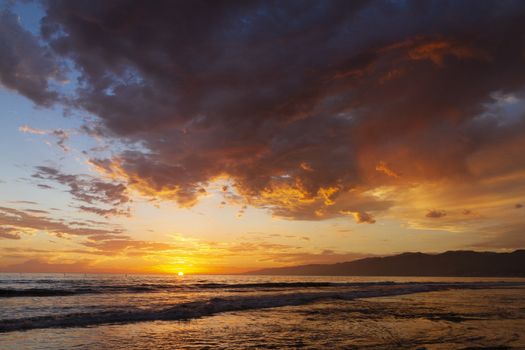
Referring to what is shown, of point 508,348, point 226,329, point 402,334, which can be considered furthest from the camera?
point 226,329

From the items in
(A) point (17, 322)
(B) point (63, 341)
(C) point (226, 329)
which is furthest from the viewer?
(A) point (17, 322)

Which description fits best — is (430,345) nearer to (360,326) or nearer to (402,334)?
(402,334)

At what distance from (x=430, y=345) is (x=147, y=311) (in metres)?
18.1

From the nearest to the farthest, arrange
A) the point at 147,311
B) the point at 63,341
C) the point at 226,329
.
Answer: the point at 63,341
the point at 226,329
the point at 147,311

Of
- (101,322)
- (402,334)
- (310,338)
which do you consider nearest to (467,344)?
(402,334)

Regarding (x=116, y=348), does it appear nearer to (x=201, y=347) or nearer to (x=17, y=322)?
(x=201, y=347)

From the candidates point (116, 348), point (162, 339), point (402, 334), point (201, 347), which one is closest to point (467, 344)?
point (402, 334)

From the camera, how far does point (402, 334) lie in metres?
15.7

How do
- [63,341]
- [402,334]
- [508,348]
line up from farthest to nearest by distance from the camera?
[402,334]
[63,341]
[508,348]

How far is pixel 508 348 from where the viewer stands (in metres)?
12.7

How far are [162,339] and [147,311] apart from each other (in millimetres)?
10560

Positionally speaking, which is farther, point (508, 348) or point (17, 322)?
point (17, 322)

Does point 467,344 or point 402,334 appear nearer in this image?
point 467,344

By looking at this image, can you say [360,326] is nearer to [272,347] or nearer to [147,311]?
[272,347]
